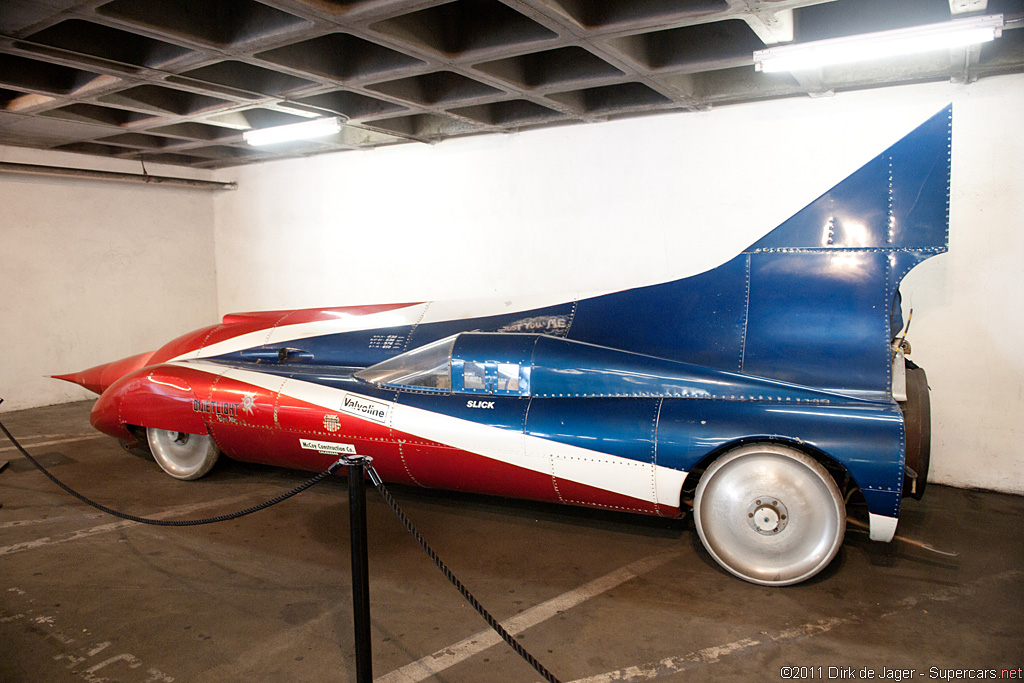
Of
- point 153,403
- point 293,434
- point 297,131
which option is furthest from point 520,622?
point 297,131

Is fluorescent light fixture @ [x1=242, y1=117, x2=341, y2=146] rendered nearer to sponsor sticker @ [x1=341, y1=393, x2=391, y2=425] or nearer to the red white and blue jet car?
the red white and blue jet car

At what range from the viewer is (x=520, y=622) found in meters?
3.64

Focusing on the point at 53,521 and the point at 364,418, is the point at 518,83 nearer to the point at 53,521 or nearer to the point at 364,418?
the point at 364,418

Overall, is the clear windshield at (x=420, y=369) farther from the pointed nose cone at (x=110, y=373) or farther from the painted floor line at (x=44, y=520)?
the pointed nose cone at (x=110, y=373)

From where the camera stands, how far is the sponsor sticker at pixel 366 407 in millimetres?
5031

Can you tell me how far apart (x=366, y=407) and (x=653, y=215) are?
12.6 feet

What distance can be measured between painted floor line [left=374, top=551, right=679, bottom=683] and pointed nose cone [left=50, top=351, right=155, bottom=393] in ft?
18.1

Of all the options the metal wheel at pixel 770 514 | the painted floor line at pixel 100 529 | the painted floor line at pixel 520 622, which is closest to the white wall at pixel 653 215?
the metal wheel at pixel 770 514

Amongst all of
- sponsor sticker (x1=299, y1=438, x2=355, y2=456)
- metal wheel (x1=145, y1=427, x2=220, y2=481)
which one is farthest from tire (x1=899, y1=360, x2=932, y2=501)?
metal wheel (x1=145, y1=427, x2=220, y2=481)

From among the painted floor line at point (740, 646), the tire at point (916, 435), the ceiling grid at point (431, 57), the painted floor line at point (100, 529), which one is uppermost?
the ceiling grid at point (431, 57)

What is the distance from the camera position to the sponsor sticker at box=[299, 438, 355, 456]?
17.0 ft

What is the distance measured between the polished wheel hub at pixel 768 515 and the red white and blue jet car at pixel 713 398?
1 centimetres

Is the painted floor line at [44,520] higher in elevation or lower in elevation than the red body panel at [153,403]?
lower

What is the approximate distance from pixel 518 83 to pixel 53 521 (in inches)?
214
